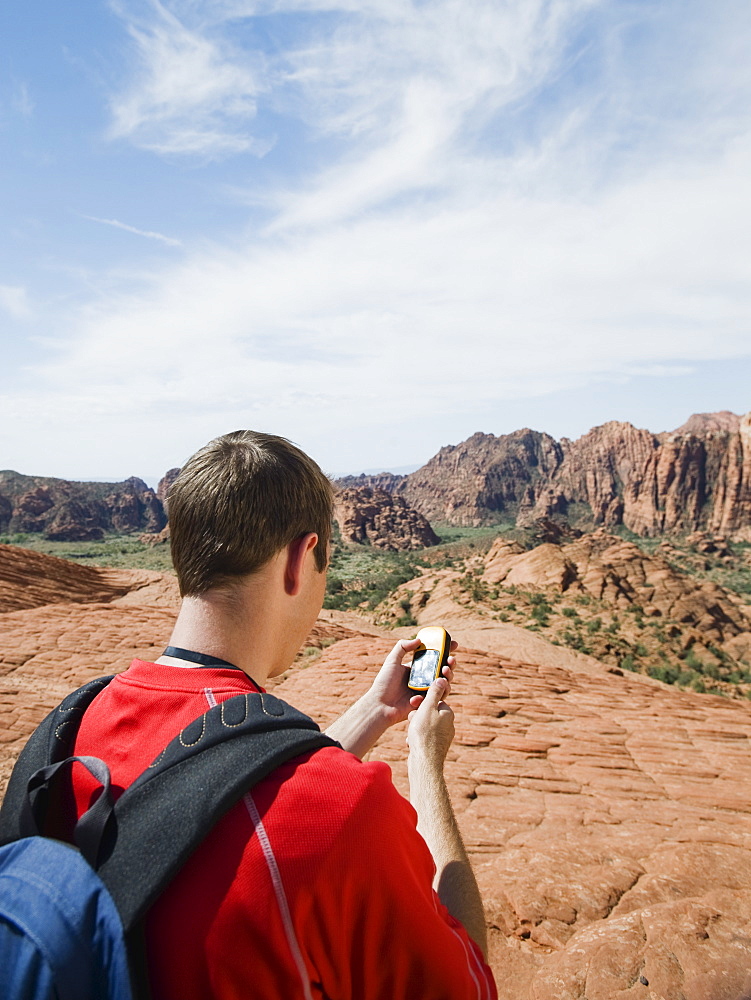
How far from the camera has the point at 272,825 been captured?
1095 mm

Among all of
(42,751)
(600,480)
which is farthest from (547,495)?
(42,751)

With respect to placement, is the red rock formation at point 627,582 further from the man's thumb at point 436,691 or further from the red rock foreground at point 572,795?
the man's thumb at point 436,691

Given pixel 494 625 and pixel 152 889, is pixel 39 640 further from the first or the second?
pixel 494 625

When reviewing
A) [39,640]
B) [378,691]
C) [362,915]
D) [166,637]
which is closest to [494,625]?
[166,637]

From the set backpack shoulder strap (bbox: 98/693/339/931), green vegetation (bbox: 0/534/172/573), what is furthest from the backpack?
green vegetation (bbox: 0/534/172/573)

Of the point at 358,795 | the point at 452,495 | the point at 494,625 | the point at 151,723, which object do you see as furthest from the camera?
the point at 452,495

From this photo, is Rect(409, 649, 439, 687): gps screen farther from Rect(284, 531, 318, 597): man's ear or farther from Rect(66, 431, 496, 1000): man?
Rect(284, 531, 318, 597): man's ear

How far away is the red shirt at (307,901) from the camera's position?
3.44 ft

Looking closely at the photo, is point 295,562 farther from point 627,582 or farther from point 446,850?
point 627,582

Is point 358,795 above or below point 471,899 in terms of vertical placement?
above

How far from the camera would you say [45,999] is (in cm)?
93

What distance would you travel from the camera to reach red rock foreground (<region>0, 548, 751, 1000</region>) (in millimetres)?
3268

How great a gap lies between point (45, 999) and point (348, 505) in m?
70.5

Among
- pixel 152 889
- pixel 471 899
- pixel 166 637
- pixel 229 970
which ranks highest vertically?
pixel 152 889
